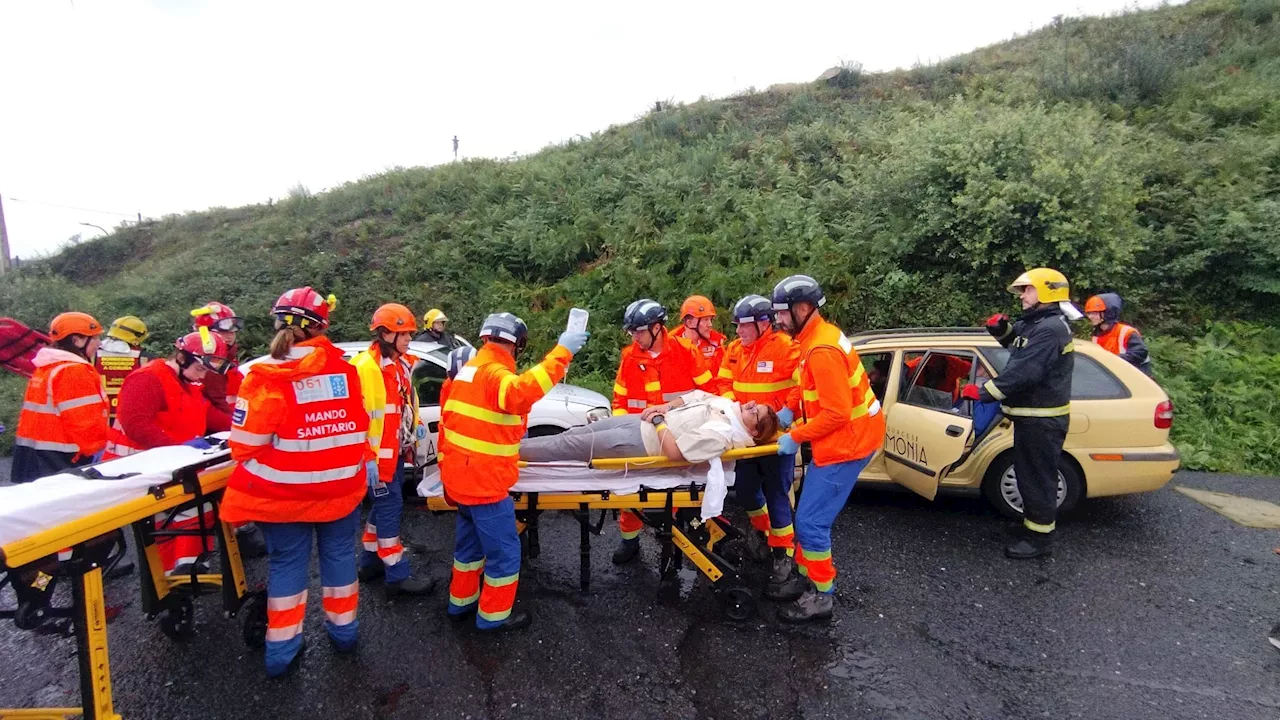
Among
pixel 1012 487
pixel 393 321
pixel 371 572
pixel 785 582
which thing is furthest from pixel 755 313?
pixel 371 572

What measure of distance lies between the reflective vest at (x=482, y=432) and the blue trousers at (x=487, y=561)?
152mm

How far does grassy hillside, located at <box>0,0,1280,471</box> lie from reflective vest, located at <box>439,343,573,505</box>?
239 inches

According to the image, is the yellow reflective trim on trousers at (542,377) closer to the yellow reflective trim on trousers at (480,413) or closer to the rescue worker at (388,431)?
the yellow reflective trim on trousers at (480,413)

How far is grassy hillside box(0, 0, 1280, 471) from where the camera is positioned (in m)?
8.07

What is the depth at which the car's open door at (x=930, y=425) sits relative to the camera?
196 inches

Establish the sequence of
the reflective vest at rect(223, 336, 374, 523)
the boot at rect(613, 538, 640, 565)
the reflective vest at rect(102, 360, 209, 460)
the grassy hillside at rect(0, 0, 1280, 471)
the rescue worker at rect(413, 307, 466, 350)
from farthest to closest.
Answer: the grassy hillside at rect(0, 0, 1280, 471)
the rescue worker at rect(413, 307, 466, 350)
the boot at rect(613, 538, 640, 565)
the reflective vest at rect(102, 360, 209, 460)
the reflective vest at rect(223, 336, 374, 523)

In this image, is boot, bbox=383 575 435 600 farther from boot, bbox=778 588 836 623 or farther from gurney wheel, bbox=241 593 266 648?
boot, bbox=778 588 836 623

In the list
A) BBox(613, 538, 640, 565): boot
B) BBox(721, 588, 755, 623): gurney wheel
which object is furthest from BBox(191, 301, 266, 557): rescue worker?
BBox(721, 588, 755, 623): gurney wheel

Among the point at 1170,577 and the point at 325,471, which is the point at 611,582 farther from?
the point at 1170,577

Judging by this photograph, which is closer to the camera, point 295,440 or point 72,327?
point 295,440

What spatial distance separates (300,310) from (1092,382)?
217 inches

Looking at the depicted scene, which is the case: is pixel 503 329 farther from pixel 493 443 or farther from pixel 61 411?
pixel 61 411

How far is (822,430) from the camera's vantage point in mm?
3697

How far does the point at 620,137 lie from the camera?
1666cm
